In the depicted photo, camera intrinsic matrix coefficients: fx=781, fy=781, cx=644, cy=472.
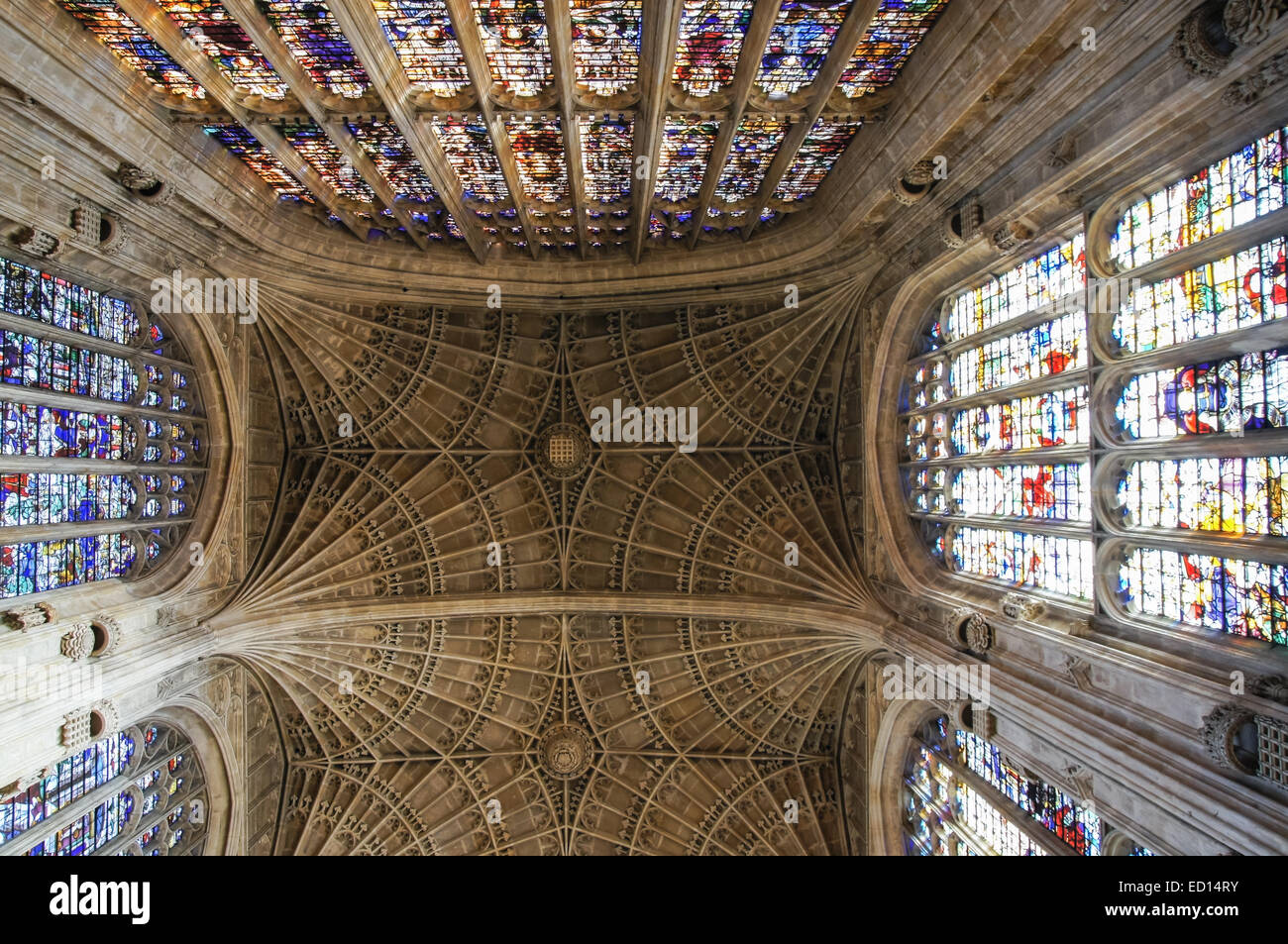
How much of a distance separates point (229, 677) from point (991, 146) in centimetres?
1752

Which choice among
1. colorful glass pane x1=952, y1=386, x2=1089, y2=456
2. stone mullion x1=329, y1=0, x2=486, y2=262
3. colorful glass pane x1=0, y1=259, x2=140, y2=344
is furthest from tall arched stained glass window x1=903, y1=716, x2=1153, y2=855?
colorful glass pane x1=0, y1=259, x2=140, y2=344

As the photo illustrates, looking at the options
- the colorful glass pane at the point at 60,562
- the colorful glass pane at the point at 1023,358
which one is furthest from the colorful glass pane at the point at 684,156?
the colorful glass pane at the point at 60,562

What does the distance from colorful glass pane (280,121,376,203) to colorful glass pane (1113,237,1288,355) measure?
39.6ft

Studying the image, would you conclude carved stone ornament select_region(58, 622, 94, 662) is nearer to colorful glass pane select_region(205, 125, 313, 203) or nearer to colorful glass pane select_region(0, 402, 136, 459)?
colorful glass pane select_region(0, 402, 136, 459)

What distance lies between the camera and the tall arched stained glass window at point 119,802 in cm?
1298

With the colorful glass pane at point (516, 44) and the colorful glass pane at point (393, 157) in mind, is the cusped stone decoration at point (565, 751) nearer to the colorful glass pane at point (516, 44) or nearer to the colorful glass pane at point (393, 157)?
the colorful glass pane at point (393, 157)

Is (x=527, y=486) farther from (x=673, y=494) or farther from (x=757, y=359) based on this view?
(x=757, y=359)

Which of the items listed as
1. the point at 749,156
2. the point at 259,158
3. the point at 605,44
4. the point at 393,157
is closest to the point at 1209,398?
the point at 749,156

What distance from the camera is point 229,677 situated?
16.9m

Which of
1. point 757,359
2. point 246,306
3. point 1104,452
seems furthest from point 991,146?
point 246,306

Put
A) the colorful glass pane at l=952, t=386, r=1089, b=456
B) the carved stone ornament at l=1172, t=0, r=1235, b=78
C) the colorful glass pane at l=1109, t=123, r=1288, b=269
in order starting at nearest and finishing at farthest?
the carved stone ornament at l=1172, t=0, r=1235, b=78, the colorful glass pane at l=1109, t=123, r=1288, b=269, the colorful glass pane at l=952, t=386, r=1089, b=456

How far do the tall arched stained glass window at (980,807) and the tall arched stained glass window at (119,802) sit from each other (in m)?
15.1

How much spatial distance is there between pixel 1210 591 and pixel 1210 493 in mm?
1156

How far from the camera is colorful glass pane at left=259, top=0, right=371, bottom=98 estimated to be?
34.1ft
